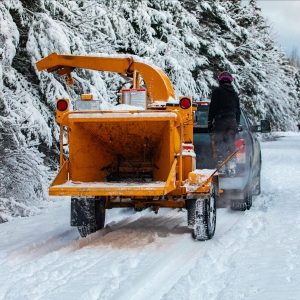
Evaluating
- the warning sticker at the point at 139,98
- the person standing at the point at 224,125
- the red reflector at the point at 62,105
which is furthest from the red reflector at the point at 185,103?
the person standing at the point at 224,125

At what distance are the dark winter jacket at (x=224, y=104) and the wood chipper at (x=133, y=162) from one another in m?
0.86

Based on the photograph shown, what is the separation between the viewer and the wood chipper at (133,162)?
5.81 metres

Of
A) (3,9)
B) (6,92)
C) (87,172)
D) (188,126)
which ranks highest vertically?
(3,9)

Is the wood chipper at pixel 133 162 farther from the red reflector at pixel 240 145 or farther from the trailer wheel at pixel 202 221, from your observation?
the red reflector at pixel 240 145

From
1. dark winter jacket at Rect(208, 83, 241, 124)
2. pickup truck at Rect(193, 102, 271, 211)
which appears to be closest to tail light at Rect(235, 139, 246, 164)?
pickup truck at Rect(193, 102, 271, 211)

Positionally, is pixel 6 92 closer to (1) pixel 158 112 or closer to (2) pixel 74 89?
(2) pixel 74 89

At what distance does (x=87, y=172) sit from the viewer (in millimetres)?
6488

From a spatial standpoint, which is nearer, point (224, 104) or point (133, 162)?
point (133, 162)

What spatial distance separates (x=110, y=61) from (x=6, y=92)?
2.64 metres

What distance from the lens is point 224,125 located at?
7.75 m

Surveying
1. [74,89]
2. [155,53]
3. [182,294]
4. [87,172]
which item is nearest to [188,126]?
[87,172]

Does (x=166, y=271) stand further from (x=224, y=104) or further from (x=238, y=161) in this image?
(x=224, y=104)

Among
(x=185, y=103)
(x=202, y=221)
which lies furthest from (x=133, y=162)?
(x=202, y=221)

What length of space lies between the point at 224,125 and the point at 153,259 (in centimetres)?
331
